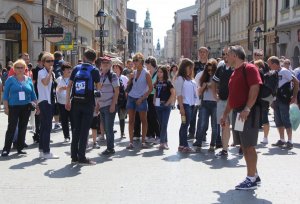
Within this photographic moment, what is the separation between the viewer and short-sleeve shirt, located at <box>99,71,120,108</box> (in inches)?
398

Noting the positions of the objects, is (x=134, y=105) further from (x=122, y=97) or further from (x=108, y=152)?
(x=122, y=97)

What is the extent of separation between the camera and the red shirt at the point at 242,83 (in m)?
6.98

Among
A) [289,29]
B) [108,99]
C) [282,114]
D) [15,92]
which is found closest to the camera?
[15,92]

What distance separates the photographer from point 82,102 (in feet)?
29.1

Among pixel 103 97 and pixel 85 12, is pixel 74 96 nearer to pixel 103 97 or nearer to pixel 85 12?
pixel 103 97

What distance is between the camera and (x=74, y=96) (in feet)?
29.2

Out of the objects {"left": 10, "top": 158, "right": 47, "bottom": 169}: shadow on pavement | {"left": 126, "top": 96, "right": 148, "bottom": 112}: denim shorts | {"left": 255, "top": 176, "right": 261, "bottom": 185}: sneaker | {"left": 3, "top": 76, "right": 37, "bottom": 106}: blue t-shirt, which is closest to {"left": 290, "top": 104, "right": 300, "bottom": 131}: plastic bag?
{"left": 126, "top": 96, "right": 148, "bottom": 112}: denim shorts

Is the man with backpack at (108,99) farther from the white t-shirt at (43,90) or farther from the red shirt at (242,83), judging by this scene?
the red shirt at (242,83)

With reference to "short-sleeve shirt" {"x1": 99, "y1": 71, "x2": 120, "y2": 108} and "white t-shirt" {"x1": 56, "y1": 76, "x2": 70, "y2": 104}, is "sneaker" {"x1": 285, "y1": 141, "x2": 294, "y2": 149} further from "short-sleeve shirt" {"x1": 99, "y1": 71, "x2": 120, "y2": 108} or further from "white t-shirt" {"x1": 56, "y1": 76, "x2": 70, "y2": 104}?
"white t-shirt" {"x1": 56, "y1": 76, "x2": 70, "y2": 104}

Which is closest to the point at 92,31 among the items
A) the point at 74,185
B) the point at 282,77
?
the point at 282,77

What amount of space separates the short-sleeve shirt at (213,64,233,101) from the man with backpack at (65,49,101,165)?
216 cm

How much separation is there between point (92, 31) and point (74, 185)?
45.6m

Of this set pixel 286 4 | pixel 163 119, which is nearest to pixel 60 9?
pixel 286 4

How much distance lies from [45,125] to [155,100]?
2479 millimetres
